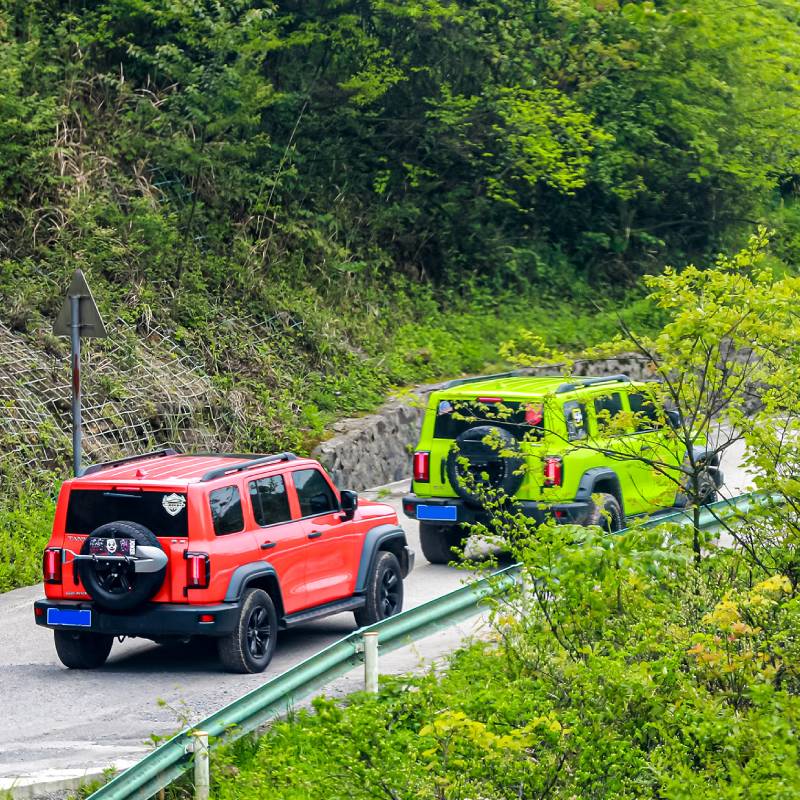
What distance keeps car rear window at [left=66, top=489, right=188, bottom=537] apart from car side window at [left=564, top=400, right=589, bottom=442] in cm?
561

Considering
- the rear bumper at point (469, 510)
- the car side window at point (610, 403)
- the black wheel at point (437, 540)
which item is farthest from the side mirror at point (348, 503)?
the car side window at point (610, 403)

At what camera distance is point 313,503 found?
1270 centimetres

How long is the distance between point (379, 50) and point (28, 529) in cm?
1451

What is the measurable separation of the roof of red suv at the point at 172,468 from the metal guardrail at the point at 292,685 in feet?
6.87

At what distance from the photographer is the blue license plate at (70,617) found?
11305 mm

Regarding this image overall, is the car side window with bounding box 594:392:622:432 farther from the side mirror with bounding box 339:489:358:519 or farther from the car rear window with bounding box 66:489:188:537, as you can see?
the car rear window with bounding box 66:489:188:537

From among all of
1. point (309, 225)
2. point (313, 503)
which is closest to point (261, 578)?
point (313, 503)

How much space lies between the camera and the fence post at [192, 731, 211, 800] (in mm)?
7904

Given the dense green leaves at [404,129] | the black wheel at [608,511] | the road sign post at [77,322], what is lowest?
the black wheel at [608,511]

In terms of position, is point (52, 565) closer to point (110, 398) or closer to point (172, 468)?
point (172, 468)

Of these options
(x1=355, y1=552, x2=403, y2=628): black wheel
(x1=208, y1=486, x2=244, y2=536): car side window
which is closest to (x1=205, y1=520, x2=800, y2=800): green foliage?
(x1=208, y1=486, x2=244, y2=536): car side window

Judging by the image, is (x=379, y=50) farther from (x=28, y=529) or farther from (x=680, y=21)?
(x=28, y=529)

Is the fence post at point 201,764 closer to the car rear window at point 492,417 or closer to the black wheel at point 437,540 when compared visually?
the car rear window at point 492,417

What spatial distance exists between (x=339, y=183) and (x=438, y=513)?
12.8 m
